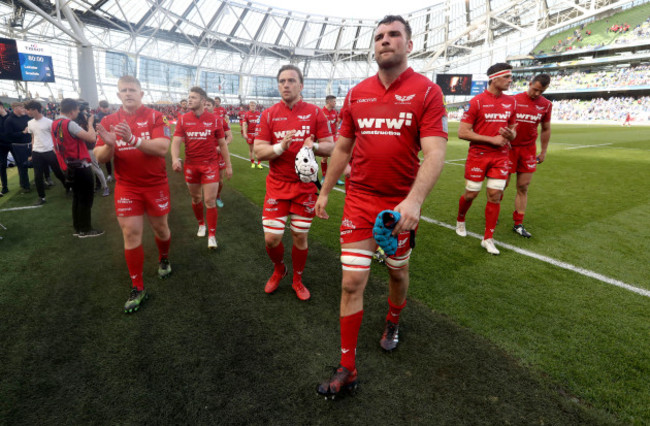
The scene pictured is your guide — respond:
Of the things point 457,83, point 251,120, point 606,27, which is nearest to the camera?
point 251,120

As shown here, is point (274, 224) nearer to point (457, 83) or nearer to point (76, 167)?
point (76, 167)

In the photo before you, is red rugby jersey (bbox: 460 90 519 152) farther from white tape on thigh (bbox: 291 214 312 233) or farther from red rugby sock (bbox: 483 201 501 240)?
white tape on thigh (bbox: 291 214 312 233)

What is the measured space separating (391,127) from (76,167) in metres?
5.81

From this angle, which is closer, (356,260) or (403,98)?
(403,98)

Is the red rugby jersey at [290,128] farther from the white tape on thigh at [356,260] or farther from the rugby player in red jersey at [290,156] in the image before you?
the white tape on thigh at [356,260]

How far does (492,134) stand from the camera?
15.2ft

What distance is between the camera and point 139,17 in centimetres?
4316

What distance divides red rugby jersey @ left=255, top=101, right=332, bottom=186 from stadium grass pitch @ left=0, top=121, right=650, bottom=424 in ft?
4.59

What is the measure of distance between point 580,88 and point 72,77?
236ft

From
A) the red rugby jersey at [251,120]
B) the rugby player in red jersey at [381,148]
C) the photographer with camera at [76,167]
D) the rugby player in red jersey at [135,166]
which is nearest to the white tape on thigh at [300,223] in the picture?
the rugby player in red jersey at [381,148]

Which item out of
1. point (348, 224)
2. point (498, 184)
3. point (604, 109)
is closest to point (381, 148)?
point (348, 224)

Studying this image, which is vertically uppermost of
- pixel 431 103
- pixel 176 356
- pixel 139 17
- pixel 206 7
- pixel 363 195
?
pixel 206 7

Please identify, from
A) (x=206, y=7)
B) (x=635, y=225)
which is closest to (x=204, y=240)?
(x=635, y=225)

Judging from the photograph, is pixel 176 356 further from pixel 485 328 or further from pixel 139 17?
pixel 139 17
